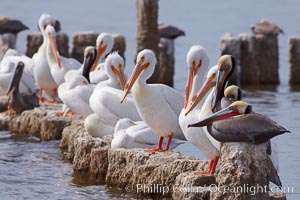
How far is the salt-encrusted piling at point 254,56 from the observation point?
17562 millimetres

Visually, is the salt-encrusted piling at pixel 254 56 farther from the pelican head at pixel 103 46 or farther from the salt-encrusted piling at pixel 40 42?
the pelican head at pixel 103 46

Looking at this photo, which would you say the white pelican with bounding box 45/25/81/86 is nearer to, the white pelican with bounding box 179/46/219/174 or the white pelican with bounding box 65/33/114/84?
the white pelican with bounding box 65/33/114/84

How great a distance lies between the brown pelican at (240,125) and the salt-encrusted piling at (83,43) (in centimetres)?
946

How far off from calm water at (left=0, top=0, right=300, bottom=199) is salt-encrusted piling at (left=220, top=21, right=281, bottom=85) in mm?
384

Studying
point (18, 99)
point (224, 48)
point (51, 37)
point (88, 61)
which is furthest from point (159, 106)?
point (224, 48)

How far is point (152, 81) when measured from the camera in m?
17.3

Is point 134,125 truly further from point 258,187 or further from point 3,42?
point 3,42

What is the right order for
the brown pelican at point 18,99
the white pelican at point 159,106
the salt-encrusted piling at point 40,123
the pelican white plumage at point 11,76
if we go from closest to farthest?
1. the white pelican at point 159,106
2. the salt-encrusted piling at point 40,123
3. the brown pelican at point 18,99
4. the pelican white plumage at point 11,76

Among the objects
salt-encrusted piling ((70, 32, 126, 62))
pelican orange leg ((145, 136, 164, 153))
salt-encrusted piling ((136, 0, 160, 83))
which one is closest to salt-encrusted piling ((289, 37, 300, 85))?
salt-encrusted piling ((136, 0, 160, 83))

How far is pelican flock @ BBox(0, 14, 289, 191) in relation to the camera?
782 centimetres

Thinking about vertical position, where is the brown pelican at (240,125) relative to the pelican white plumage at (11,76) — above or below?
above

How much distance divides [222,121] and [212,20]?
25494 millimetres

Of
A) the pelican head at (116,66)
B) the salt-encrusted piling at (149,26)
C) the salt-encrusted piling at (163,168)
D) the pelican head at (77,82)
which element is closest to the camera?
the salt-encrusted piling at (163,168)

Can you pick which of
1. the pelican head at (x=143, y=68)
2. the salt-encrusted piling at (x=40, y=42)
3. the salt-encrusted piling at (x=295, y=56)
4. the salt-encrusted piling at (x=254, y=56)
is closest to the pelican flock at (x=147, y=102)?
the pelican head at (x=143, y=68)
